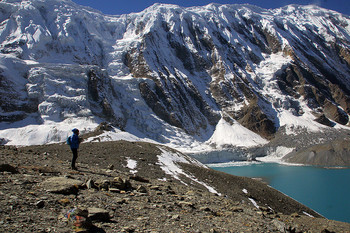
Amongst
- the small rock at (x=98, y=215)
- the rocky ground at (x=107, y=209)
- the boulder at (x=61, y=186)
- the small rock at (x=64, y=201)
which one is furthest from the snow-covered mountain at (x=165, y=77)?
the small rock at (x=98, y=215)

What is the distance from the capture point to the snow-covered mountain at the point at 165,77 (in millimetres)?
93812

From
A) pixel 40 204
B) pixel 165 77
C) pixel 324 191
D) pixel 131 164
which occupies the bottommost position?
pixel 324 191

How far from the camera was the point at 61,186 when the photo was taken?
311 inches

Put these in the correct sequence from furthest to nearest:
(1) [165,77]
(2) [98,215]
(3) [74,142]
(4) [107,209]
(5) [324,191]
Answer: (1) [165,77], (5) [324,191], (3) [74,142], (4) [107,209], (2) [98,215]

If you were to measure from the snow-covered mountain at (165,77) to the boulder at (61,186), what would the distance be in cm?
7157

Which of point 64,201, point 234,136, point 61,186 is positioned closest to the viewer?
point 64,201

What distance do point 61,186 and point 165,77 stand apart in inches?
5136

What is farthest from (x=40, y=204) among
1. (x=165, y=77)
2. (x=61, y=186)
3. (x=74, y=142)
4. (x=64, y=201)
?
(x=165, y=77)

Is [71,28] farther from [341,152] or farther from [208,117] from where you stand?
[341,152]

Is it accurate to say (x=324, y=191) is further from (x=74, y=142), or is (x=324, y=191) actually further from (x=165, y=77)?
(x=165, y=77)

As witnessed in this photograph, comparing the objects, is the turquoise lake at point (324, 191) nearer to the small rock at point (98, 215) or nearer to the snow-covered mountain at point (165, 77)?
the small rock at point (98, 215)

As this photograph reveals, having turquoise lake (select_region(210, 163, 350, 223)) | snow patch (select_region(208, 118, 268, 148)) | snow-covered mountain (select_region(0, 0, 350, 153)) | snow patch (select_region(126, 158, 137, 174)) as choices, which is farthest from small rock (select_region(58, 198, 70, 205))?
snow patch (select_region(208, 118, 268, 148))

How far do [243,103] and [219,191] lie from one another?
125 meters

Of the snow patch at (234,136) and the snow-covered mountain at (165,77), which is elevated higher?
the snow-covered mountain at (165,77)
